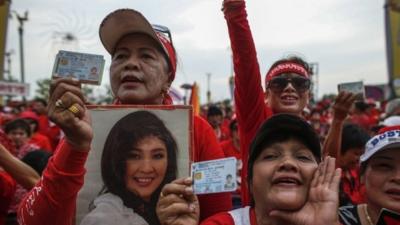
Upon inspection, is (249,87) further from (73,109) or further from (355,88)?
(73,109)

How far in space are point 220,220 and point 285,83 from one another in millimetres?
1160

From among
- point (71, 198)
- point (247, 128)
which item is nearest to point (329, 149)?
point (247, 128)

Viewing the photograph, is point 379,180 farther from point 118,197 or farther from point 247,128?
point 118,197

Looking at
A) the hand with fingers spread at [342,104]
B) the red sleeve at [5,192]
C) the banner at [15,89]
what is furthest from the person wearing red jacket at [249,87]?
the banner at [15,89]

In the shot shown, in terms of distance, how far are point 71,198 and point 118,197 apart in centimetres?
23

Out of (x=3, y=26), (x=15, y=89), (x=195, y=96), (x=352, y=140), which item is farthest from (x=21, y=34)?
(x=352, y=140)

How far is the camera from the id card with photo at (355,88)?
249 centimetres

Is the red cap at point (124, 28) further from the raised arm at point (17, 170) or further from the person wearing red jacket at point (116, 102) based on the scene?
the raised arm at point (17, 170)

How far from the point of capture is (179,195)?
1430mm

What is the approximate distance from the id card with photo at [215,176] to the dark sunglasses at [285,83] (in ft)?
4.27

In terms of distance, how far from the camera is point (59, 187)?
54.6 inches

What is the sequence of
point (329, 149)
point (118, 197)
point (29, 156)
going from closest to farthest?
point (118, 197), point (329, 149), point (29, 156)

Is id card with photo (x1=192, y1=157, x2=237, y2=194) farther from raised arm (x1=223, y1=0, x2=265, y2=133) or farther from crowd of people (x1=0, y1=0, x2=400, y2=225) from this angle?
raised arm (x1=223, y1=0, x2=265, y2=133)

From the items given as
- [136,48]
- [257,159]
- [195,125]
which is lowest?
[257,159]
